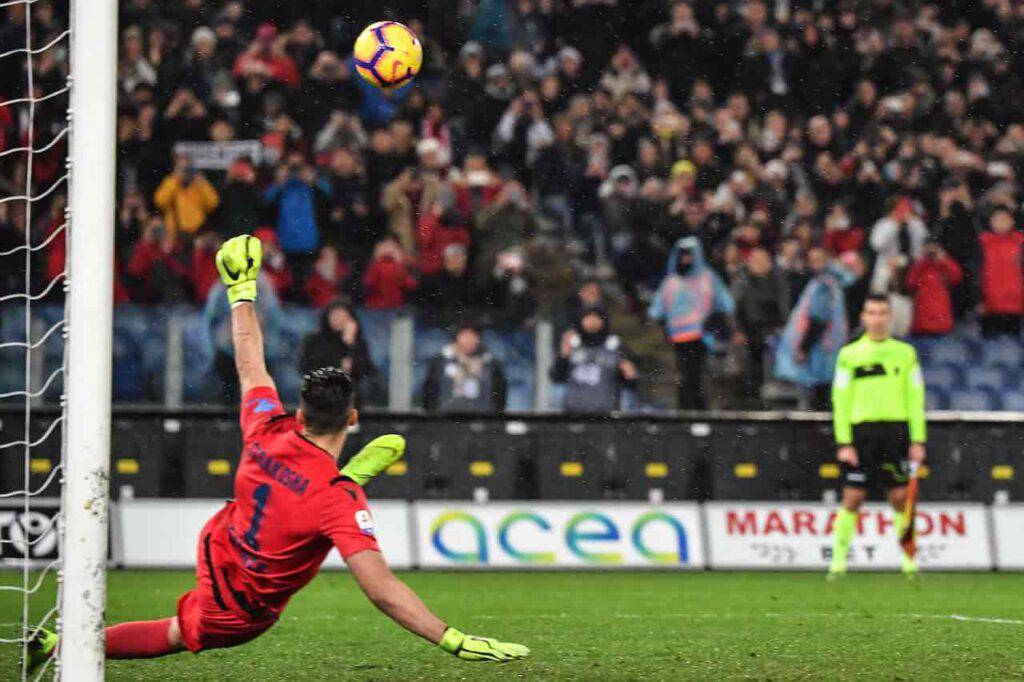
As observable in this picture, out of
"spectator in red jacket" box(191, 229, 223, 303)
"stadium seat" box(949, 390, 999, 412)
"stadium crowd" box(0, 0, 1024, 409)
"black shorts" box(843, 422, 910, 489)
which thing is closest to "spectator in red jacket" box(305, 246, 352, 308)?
"stadium crowd" box(0, 0, 1024, 409)

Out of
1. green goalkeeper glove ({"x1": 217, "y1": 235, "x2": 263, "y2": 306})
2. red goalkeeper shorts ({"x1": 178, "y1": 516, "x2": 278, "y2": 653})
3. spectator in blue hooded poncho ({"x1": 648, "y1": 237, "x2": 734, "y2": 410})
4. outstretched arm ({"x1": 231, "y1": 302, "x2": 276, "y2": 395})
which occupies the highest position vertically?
spectator in blue hooded poncho ({"x1": 648, "y1": 237, "x2": 734, "y2": 410})

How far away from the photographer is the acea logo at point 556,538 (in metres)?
13.4

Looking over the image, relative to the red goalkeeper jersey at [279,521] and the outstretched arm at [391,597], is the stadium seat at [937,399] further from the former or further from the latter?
the outstretched arm at [391,597]

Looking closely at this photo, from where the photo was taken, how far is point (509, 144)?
1727cm

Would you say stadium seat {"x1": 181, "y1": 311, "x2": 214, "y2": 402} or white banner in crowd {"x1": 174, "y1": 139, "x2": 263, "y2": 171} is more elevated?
white banner in crowd {"x1": 174, "y1": 139, "x2": 263, "y2": 171}

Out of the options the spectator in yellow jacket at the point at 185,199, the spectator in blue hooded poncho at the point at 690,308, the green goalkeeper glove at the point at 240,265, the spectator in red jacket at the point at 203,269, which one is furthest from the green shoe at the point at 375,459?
the spectator in yellow jacket at the point at 185,199

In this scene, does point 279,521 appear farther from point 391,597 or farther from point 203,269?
point 203,269

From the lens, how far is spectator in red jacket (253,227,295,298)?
1495 cm

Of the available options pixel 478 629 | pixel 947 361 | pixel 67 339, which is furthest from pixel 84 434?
pixel 947 361

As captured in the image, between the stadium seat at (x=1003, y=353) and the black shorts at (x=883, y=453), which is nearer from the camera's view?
the black shorts at (x=883, y=453)

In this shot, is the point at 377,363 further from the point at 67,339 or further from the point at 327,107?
the point at 67,339

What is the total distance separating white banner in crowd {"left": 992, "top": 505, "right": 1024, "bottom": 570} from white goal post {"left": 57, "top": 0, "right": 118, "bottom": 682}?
9.80m

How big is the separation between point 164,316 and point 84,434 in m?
8.90

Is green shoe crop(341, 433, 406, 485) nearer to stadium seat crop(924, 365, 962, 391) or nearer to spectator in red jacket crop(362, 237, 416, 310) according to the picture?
spectator in red jacket crop(362, 237, 416, 310)
